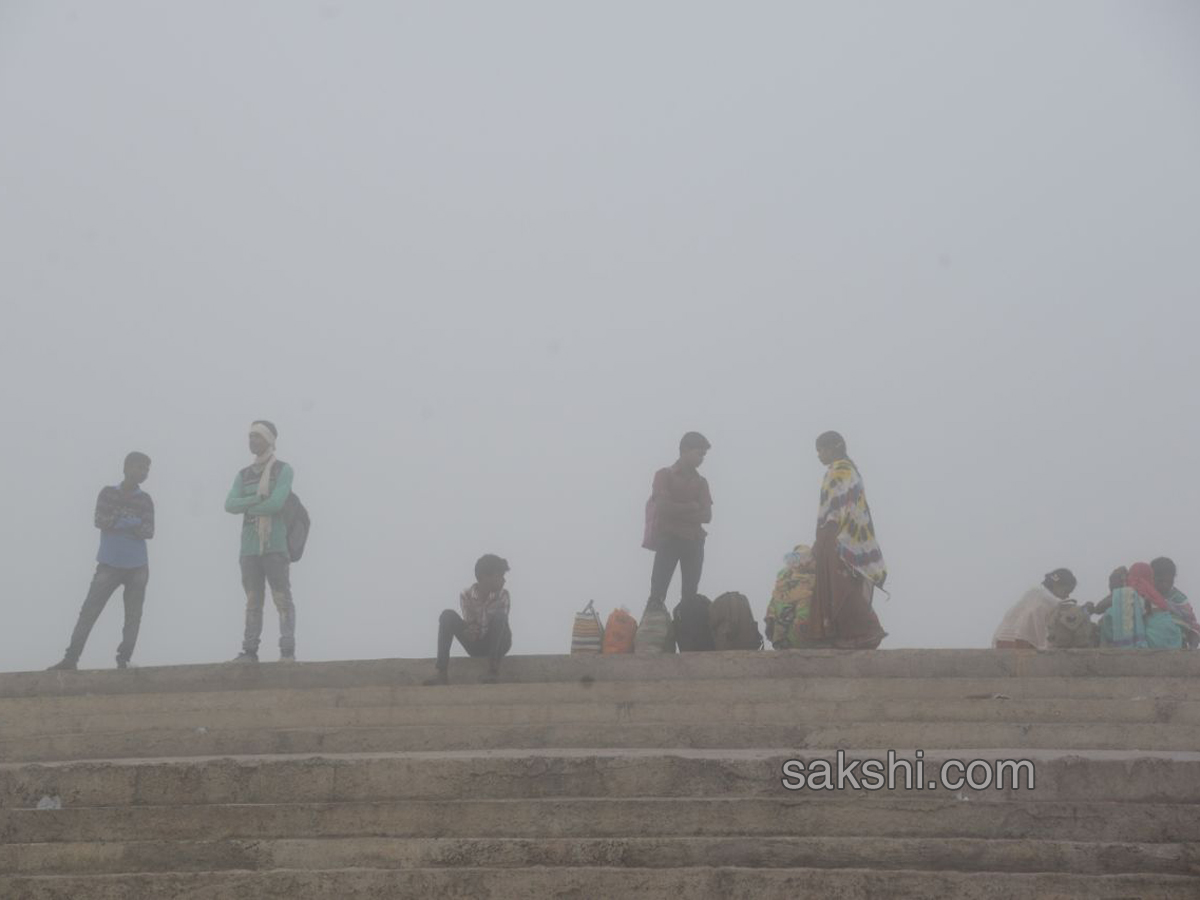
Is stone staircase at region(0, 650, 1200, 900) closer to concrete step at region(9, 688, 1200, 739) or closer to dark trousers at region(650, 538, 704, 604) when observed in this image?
concrete step at region(9, 688, 1200, 739)

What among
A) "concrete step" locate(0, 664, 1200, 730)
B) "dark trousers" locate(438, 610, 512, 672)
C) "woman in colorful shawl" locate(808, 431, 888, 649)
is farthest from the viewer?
"woman in colorful shawl" locate(808, 431, 888, 649)

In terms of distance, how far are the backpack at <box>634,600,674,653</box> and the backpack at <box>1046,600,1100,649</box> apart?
270 cm

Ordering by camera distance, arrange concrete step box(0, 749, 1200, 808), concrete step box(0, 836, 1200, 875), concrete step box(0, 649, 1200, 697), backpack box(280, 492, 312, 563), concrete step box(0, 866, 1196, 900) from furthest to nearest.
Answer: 1. backpack box(280, 492, 312, 563)
2. concrete step box(0, 649, 1200, 697)
3. concrete step box(0, 749, 1200, 808)
4. concrete step box(0, 836, 1200, 875)
5. concrete step box(0, 866, 1196, 900)

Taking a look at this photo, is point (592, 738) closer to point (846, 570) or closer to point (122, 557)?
point (846, 570)

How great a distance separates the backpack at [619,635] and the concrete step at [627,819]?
135 inches

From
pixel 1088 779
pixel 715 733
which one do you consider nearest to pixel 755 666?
pixel 715 733

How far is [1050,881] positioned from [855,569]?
4.05 meters

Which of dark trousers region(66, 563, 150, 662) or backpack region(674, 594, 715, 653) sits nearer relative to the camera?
backpack region(674, 594, 715, 653)

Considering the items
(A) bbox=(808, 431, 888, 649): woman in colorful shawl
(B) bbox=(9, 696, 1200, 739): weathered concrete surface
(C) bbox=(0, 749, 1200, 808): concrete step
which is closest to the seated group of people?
(A) bbox=(808, 431, 888, 649): woman in colorful shawl

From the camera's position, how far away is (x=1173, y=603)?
11.2 m

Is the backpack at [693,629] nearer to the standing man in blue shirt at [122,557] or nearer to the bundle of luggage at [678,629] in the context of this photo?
the bundle of luggage at [678,629]

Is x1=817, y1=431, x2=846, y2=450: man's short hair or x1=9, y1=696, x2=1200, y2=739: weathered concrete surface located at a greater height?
x1=817, y1=431, x2=846, y2=450: man's short hair

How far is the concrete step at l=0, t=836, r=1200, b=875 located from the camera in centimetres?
612

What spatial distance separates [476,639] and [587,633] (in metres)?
0.94
